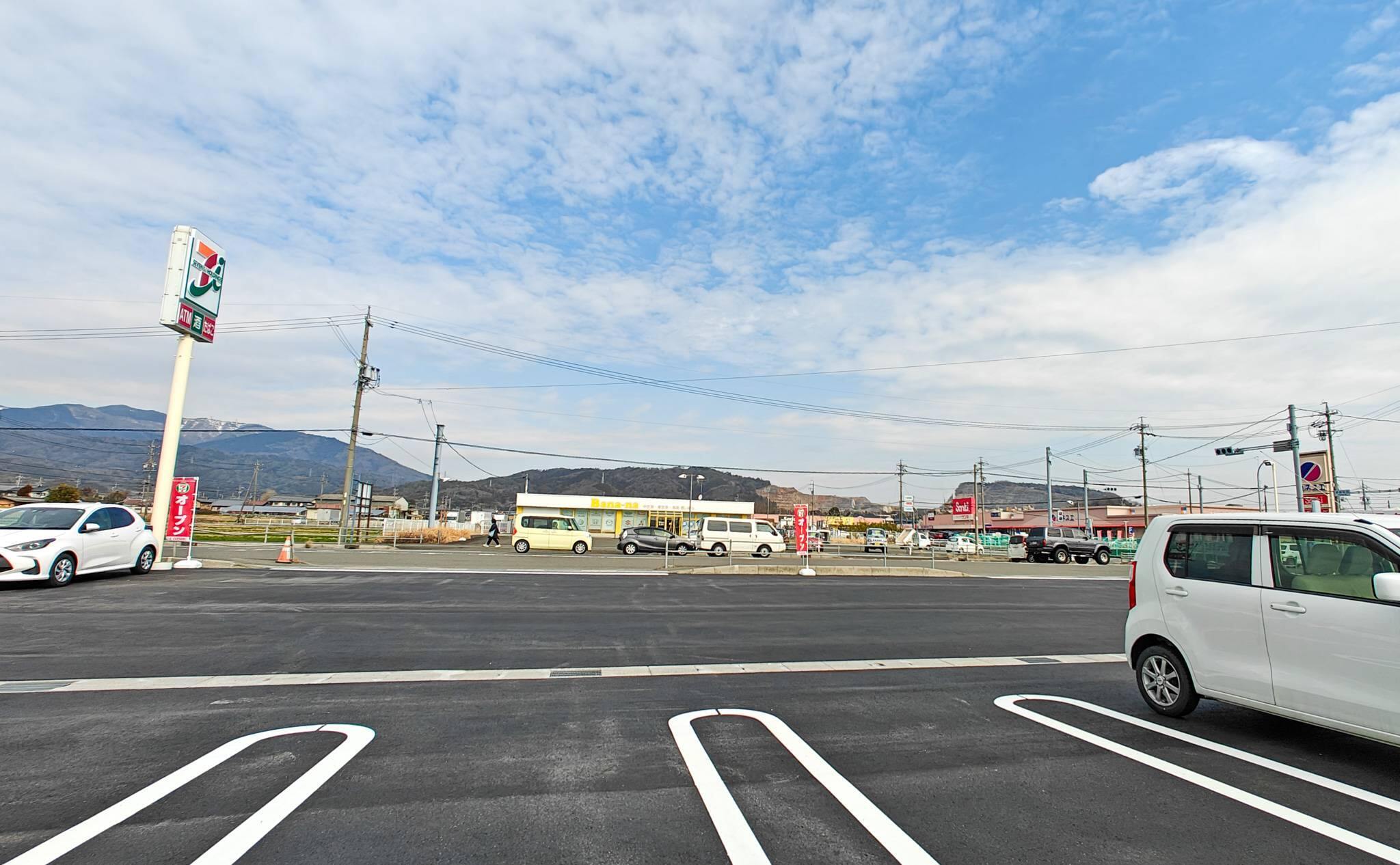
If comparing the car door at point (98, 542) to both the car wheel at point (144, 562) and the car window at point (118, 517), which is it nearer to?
the car window at point (118, 517)

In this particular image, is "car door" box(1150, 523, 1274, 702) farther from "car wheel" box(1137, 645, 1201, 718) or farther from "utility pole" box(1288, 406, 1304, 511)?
"utility pole" box(1288, 406, 1304, 511)

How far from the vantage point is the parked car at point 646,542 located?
3378 centimetres

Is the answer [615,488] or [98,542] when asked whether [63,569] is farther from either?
[615,488]

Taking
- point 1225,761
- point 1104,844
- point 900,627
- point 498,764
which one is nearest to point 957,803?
point 1104,844

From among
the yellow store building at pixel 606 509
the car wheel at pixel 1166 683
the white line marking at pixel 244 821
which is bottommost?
the white line marking at pixel 244 821

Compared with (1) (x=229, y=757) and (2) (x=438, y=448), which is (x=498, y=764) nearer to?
(1) (x=229, y=757)

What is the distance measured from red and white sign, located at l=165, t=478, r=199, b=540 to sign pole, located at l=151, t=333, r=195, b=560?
0.20 meters

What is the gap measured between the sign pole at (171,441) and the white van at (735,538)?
22.3 m

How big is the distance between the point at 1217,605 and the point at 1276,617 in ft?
1.37

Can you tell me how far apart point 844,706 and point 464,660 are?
424 cm

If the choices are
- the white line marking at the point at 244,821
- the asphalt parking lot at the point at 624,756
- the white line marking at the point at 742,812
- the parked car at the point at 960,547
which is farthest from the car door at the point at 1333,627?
the parked car at the point at 960,547

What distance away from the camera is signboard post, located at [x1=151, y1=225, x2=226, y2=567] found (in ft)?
56.2

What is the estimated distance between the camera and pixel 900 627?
10.7 meters

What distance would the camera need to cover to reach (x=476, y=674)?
6828mm
